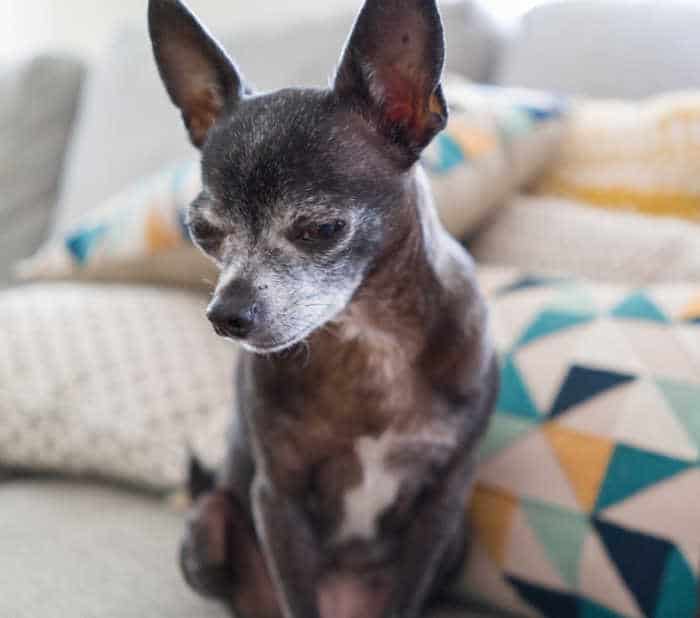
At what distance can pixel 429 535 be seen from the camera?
3.26 feet

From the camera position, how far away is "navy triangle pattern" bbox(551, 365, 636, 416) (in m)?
1.03

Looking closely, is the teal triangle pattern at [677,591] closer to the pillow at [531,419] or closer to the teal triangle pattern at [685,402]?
the pillow at [531,419]

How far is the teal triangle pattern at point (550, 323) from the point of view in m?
1.11

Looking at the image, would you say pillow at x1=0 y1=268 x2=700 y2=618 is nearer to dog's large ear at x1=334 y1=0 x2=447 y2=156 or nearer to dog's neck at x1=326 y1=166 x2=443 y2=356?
dog's neck at x1=326 y1=166 x2=443 y2=356

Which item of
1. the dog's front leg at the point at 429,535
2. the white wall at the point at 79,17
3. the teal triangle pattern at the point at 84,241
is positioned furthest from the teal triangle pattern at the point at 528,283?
the white wall at the point at 79,17

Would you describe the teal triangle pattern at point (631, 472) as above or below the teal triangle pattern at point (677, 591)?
above

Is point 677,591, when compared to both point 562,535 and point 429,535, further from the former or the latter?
point 429,535

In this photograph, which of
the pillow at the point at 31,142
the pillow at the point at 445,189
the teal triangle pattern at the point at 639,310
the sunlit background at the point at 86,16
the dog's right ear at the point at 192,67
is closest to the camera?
the dog's right ear at the point at 192,67

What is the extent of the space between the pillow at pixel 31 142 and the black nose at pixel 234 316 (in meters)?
1.42

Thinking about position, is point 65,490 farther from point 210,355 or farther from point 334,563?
point 334,563

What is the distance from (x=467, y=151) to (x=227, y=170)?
640mm

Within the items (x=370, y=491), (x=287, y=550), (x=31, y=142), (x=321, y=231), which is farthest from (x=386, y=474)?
(x=31, y=142)

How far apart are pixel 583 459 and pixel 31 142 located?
167 cm

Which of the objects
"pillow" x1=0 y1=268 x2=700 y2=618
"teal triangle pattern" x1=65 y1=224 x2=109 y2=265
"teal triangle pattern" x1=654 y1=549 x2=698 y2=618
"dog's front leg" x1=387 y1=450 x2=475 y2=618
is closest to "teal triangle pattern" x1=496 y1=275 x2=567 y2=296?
"pillow" x1=0 y1=268 x2=700 y2=618
